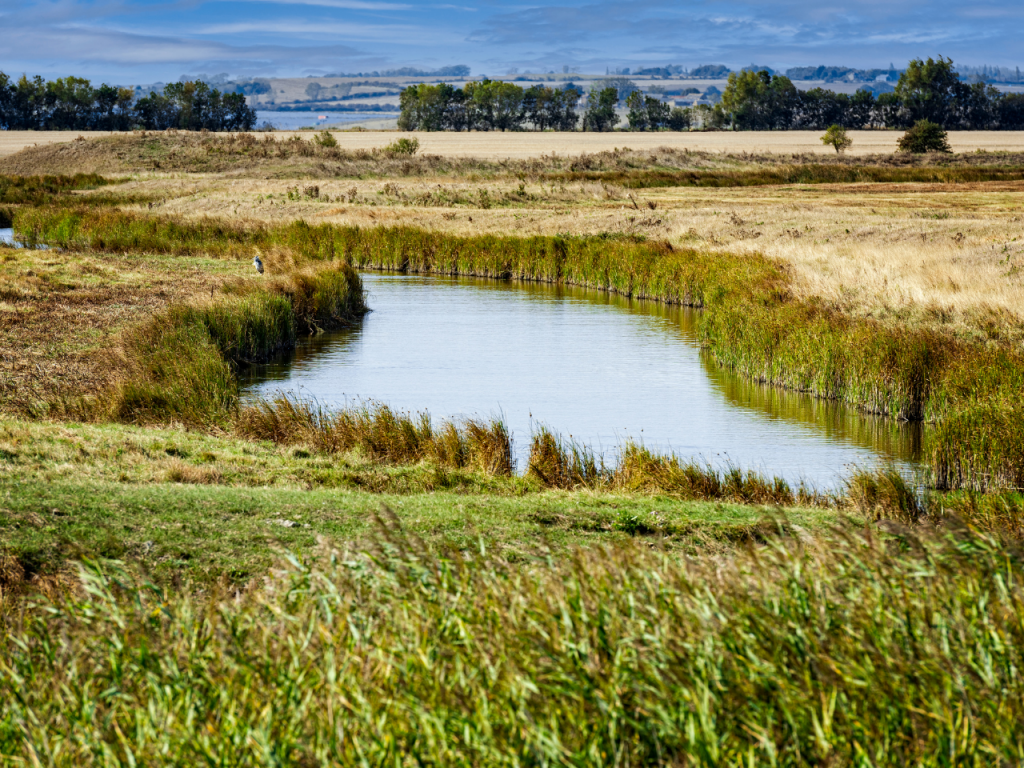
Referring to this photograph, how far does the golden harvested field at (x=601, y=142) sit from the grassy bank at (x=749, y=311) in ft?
188

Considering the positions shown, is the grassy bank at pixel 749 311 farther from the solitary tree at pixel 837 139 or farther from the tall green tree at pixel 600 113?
the tall green tree at pixel 600 113

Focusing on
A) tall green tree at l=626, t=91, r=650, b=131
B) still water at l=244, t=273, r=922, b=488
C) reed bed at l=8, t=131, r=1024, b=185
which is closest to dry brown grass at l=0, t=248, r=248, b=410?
still water at l=244, t=273, r=922, b=488

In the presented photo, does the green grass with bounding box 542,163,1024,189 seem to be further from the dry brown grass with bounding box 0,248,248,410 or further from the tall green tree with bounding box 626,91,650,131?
the tall green tree with bounding box 626,91,650,131

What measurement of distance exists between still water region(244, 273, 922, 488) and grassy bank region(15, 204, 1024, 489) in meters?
0.67

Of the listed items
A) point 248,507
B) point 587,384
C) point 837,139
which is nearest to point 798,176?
point 837,139

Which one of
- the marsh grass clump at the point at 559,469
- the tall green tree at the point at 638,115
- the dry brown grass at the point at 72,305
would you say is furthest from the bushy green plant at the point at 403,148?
the tall green tree at the point at 638,115

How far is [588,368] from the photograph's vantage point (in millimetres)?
23219


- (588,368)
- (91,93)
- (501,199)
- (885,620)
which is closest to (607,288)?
(588,368)

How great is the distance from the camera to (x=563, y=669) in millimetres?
4223

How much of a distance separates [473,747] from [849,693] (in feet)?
5.19

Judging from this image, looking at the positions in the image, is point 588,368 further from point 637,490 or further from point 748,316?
point 637,490

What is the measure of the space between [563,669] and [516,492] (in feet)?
26.1

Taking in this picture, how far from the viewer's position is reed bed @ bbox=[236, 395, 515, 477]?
13852 mm

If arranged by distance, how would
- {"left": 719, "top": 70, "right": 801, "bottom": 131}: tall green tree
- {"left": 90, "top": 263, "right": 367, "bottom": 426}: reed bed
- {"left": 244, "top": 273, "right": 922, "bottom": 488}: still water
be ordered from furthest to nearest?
{"left": 719, "top": 70, "right": 801, "bottom": 131}: tall green tree, {"left": 244, "top": 273, "right": 922, "bottom": 488}: still water, {"left": 90, "top": 263, "right": 367, "bottom": 426}: reed bed
